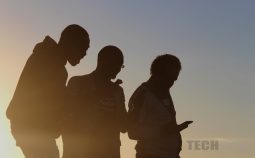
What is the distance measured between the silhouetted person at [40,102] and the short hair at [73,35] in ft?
0.59

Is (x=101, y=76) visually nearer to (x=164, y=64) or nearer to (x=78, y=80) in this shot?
(x=78, y=80)

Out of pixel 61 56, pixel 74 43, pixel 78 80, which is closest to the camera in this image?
pixel 61 56

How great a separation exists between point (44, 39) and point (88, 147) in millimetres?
1805

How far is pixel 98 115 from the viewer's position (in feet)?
30.0

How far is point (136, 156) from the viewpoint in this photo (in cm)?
956

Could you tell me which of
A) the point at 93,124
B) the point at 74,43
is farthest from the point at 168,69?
the point at 74,43

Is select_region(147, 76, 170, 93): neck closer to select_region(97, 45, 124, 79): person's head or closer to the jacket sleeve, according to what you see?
the jacket sleeve

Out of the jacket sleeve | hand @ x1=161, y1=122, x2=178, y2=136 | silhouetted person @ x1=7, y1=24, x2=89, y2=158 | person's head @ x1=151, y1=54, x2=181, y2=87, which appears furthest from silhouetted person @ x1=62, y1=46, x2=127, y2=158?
silhouetted person @ x1=7, y1=24, x2=89, y2=158

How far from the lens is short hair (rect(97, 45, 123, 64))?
9227 millimetres

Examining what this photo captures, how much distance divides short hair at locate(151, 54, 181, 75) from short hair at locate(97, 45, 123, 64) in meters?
0.74

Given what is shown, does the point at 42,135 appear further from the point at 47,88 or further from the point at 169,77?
the point at 169,77

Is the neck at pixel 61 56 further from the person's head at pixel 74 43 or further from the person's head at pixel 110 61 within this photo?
the person's head at pixel 110 61

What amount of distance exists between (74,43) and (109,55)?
3.49ft

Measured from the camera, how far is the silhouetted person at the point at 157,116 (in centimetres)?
946
